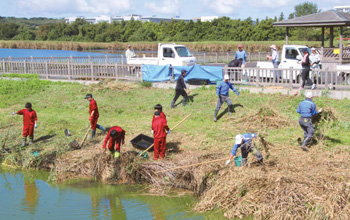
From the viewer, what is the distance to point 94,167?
409 inches

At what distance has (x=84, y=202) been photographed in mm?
9055

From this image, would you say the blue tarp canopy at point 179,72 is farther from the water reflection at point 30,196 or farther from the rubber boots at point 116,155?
the water reflection at point 30,196

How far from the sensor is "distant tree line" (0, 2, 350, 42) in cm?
5834

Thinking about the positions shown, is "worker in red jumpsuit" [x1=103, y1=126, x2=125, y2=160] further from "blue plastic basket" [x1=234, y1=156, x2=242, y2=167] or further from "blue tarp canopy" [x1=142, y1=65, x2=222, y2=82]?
"blue tarp canopy" [x1=142, y1=65, x2=222, y2=82]

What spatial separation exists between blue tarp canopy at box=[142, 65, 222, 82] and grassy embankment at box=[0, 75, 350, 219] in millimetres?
917

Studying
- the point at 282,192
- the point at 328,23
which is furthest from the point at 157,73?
the point at 282,192

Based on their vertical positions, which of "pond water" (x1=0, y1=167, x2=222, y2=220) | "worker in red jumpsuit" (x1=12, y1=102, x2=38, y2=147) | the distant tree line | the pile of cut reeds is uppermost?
the distant tree line

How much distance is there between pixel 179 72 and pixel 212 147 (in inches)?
303

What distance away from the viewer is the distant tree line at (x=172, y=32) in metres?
58.3

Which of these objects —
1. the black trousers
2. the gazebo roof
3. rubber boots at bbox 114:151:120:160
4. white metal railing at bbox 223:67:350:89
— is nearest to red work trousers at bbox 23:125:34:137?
rubber boots at bbox 114:151:120:160

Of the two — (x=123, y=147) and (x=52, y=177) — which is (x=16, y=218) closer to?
(x=52, y=177)

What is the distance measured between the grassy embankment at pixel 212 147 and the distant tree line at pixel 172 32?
137 feet

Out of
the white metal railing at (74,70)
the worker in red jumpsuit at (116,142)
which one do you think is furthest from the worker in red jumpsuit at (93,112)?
the white metal railing at (74,70)

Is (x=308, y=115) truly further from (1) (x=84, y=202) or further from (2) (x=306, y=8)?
(2) (x=306, y=8)
